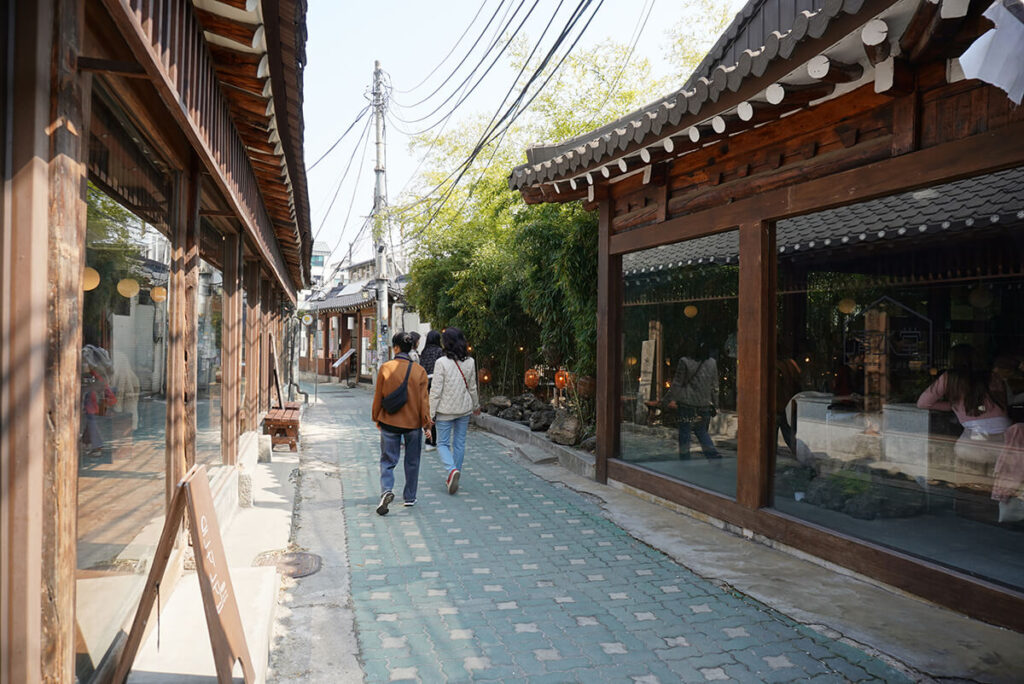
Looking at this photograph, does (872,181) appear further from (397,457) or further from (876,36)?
(397,457)

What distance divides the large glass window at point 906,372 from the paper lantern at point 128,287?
14.5ft

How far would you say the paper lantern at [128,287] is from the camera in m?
3.11

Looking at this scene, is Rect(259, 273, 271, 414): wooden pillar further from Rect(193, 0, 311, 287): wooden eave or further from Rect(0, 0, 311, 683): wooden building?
Rect(0, 0, 311, 683): wooden building

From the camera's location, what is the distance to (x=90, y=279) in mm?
2596

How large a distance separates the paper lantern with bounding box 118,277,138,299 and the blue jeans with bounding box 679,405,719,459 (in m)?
4.83

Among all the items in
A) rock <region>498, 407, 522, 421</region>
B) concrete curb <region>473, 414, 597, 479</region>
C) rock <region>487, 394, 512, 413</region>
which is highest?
rock <region>487, 394, 512, 413</region>

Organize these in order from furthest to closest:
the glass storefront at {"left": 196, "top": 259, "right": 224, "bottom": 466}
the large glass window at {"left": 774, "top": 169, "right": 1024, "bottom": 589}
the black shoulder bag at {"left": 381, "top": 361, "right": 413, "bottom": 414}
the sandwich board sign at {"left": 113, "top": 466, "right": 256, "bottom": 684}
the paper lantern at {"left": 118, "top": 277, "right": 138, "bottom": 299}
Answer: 1. the black shoulder bag at {"left": 381, "top": 361, "right": 413, "bottom": 414}
2. the glass storefront at {"left": 196, "top": 259, "right": 224, "bottom": 466}
3. the large glass window at {"left": 774, "top": 169, "right": 1024, "bottom": 589}
4. the paper lantern at {"left": 118, "top": 277, "right": 138, "bottom": 299}
5. the sandwich board sign at {"left": 113, "top": 466, "right": 256, "bottom": 684}

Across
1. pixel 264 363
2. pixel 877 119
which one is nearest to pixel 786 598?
pixel 877 119

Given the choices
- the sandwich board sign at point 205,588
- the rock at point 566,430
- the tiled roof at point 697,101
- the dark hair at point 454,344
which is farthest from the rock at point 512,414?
the sandwich board sign at point 205,588

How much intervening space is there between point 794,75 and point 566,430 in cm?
586

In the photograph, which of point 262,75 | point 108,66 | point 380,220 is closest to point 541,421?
point 262,75

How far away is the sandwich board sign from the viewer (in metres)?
2.40

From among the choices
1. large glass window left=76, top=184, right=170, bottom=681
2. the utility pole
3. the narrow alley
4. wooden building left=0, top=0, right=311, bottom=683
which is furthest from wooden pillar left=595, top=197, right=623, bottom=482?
the utility pole

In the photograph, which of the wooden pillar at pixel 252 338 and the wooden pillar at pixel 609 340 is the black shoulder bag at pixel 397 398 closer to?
the wooden pillar at pixel 609 340
